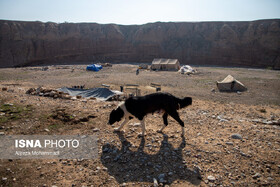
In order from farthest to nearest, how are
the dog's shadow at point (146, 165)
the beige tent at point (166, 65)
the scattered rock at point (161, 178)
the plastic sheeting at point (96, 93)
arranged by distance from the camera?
the beige tent at point (166, 65) < the plastic sheeting at point (96, 93) < the dog's shadow at point (146, 165) < the scattered rock at point (161, 178)

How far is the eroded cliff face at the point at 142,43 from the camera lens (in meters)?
40.7

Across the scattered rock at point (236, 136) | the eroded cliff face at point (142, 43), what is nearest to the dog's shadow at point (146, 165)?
the scattered rock at point (236, 136)

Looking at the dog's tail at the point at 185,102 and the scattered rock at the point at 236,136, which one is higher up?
the dog's tail at the point at 185,102

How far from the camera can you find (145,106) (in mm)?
5703

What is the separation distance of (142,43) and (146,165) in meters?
47.5

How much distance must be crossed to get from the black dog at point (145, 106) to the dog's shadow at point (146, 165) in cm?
92

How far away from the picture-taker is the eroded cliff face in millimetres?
40688

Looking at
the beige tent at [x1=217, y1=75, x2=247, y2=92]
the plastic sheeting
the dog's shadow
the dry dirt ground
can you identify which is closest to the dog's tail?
the dry dirt ground

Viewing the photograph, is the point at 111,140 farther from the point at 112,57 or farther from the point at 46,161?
the point at 112,57

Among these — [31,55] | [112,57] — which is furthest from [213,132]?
[31,55]

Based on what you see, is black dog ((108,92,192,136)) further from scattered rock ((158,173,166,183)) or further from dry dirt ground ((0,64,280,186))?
scattered rock ((158,173,166,183))

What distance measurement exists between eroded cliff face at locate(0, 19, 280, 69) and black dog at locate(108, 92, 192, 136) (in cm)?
4049

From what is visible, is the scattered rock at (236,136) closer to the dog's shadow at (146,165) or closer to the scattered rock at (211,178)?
the dog's shadow at (146,165)

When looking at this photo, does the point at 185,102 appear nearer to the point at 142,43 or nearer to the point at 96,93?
the point at 96,93
